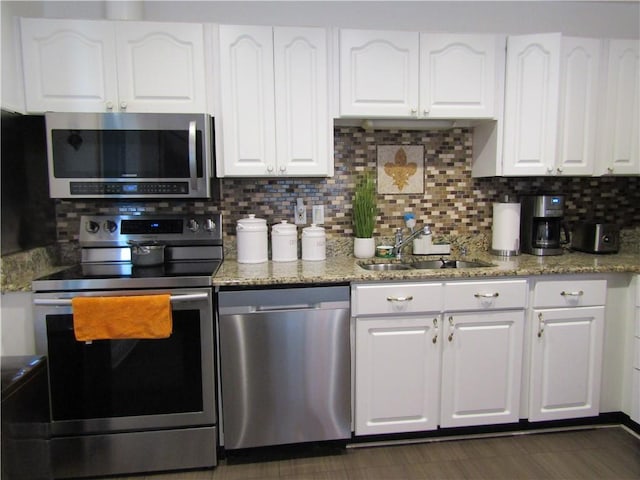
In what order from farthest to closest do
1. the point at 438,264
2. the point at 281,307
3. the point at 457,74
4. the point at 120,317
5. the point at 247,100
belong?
the point at 438,264 → the point at 457,74 → the point at 247,100 → the point at 281,307 → the point at 120,317

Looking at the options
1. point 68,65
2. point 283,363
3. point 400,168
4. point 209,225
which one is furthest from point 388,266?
point 68,65

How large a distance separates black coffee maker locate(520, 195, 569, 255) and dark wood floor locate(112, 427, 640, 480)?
102 centimetres

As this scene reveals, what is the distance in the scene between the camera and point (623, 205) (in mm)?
2656

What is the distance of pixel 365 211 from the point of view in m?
2.30

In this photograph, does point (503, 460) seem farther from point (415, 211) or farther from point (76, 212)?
point (76, 212)

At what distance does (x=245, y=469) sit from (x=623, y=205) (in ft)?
9.21

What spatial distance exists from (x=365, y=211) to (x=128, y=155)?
127 centimetres

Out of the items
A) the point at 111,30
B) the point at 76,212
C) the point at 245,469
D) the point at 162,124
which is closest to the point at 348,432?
the point at 245,469

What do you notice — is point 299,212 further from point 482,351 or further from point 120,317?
point 482,351

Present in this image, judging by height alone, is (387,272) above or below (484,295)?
above

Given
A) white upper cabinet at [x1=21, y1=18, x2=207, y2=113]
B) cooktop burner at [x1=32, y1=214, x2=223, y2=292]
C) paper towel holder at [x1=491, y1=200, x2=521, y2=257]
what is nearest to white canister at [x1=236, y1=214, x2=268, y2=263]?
cooktop burner at [x1=32, y1=214, x2=223, y2=292]

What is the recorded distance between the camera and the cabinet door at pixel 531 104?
2.18 m

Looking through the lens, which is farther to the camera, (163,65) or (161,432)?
(163,65)

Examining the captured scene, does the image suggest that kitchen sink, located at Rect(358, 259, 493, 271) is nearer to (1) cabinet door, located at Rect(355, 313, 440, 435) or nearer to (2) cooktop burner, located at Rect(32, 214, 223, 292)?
(1) cabinet door, located at Rect(355, 313, 440, 435)
